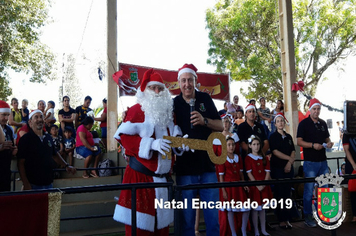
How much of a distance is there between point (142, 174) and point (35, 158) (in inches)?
70.8

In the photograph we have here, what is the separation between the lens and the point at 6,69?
13383 mm

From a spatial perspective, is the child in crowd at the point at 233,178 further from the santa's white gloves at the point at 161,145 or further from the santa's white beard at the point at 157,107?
the santa's white gloves at the point at 161,145

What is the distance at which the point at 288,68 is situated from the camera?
7656 millimetres

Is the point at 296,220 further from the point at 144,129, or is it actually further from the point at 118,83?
the point at 118,83

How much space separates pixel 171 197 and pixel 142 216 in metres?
0.43

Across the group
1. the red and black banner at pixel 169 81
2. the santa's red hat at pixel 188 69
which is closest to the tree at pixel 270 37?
the red and black banner at pixel 169 81

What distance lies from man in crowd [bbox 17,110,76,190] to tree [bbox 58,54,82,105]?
58.7ft

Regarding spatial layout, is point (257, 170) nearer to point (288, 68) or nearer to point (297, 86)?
point (297, 86)

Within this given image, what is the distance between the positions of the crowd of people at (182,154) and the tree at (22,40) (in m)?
7.96

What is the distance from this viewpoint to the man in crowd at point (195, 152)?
8.55ft

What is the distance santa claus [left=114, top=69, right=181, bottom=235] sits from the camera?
2.43 metres

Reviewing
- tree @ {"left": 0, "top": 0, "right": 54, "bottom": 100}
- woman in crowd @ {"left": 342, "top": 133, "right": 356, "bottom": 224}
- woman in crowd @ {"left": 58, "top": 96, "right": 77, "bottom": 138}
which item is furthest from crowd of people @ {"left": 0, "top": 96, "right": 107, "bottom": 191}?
tree @ {"left": 0, "top": 0, "right": 54, "bottom": 100}

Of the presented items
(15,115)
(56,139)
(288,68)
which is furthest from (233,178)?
(15,115)

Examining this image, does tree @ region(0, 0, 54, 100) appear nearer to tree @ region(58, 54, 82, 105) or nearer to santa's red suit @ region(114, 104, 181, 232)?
tree @ region(58, 54, 82, 105)
